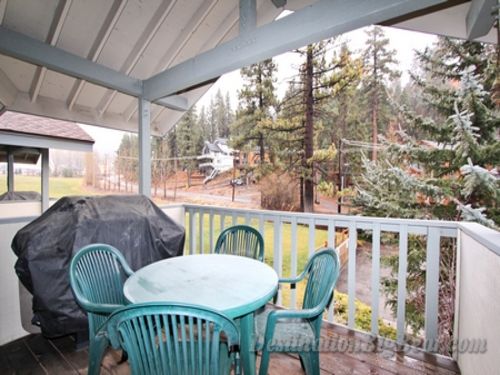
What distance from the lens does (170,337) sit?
1041 mm

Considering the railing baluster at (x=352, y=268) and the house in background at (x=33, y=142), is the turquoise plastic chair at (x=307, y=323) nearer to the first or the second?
the railing baluster at (x=352, y=268)

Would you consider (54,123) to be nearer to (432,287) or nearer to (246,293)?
(246,293)

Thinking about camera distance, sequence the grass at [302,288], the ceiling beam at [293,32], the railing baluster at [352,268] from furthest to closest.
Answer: the grass at [302,288] → the railing baluster at [352,268] → the ceiling beam at [293,32]

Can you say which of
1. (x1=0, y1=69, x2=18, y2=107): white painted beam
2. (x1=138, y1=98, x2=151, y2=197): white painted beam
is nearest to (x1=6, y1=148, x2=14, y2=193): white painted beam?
(x1=0, y1=69, x2=18, y2=107): white painted beam

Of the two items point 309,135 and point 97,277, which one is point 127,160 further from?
point 97,277

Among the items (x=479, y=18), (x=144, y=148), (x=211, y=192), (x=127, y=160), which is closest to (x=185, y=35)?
(x=144, y=148)

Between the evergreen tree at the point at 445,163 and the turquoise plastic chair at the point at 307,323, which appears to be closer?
the turquoise plastic chair at the point at 307,323

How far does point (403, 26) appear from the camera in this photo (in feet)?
9.05

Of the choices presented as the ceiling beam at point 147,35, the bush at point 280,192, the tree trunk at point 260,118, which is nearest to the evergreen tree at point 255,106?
the tree trunk at point 260,118

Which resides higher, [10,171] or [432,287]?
[10,171]

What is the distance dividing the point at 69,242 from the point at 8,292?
2.68ft

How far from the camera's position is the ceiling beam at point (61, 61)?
2.39m

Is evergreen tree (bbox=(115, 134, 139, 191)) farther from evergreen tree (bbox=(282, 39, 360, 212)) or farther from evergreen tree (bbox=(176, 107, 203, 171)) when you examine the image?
evergreen tree (bbox=(282, 39, 360, 212))

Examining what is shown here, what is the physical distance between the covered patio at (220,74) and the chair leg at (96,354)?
669mm
